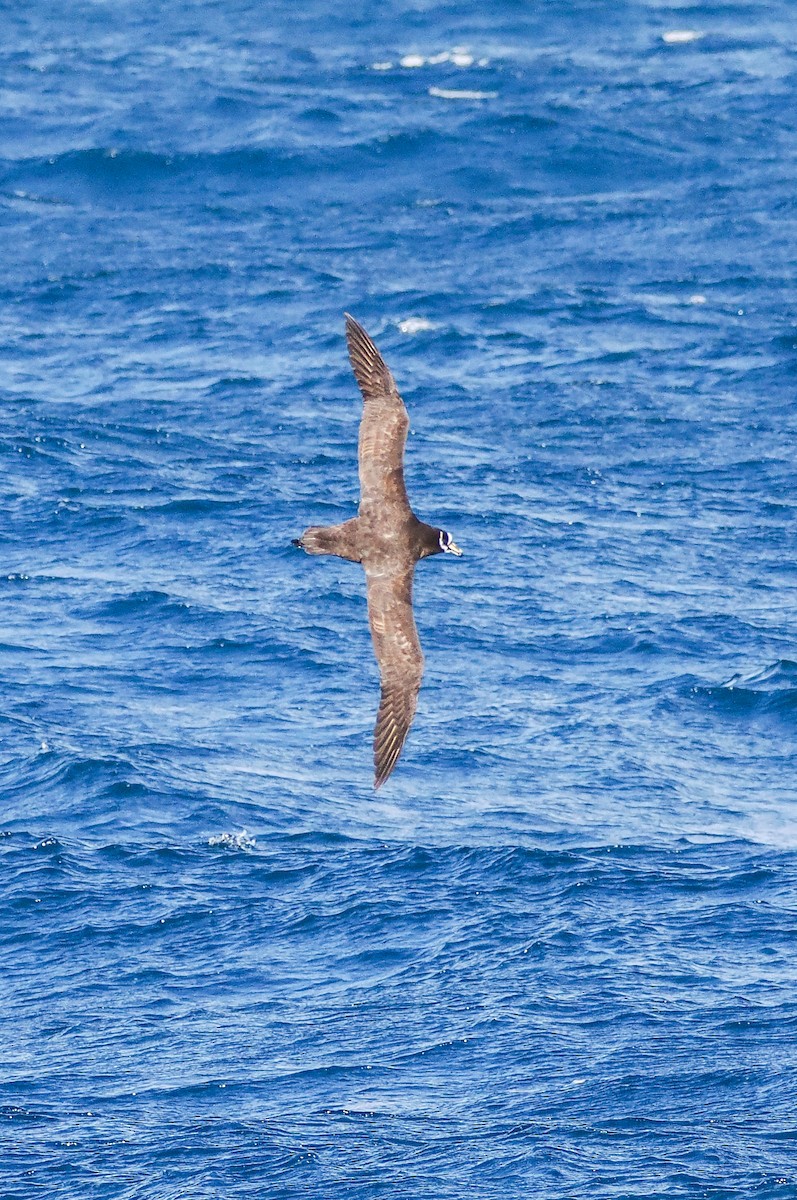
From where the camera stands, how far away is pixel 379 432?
22.1m

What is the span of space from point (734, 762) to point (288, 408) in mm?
13456

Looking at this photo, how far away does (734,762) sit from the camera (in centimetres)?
3659

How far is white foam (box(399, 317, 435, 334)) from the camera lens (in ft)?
159

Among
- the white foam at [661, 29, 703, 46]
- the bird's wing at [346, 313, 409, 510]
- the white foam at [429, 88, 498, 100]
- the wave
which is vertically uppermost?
the bird's wing at [346, 313, 409, 510]

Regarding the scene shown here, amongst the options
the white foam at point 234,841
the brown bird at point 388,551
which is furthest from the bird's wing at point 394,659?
the white foam at point 234,841

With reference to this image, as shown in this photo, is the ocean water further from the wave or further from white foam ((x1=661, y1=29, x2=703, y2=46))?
white foam ((x1=661, y1=29, x2=703, y2=46))

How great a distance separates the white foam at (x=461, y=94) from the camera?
61.4 meters

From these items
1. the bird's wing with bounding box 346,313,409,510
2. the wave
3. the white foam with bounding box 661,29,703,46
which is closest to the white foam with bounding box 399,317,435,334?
the wave

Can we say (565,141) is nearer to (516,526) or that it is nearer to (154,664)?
(516,526)

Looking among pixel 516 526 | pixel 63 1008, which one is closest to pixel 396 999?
pixel 63 1008

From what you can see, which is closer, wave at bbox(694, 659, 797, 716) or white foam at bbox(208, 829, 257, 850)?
white foam at bbox(208, 829, 257, 850)

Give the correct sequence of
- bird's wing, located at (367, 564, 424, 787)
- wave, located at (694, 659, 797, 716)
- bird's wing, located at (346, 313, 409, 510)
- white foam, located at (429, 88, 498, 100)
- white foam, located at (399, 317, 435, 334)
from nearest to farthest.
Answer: bird's wing, located at (367, 564, 424, 787)
bird's wing, located at (346, 313, 409, 510)
wave, located at (694, 659, 797, 716)
white foam, located at (399, 317, 435, 334)
white foam, located at (429, 88, 498, 100)

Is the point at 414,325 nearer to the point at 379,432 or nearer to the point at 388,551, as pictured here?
the point at 379,432

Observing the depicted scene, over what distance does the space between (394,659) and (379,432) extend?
2.34 metres
